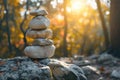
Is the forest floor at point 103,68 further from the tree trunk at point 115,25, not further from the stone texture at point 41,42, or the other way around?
the stone texture at point 41,42

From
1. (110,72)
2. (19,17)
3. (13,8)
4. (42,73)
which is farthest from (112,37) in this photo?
(19,17)

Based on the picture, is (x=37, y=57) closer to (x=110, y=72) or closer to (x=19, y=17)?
(x=110, y=72)

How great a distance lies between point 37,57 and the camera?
1009 centimetres

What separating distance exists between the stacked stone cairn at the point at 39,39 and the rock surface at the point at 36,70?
0.23 m

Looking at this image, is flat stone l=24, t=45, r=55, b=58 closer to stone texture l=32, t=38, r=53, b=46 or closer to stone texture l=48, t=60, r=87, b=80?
stone texture l=32, t=38, r=53, b=46

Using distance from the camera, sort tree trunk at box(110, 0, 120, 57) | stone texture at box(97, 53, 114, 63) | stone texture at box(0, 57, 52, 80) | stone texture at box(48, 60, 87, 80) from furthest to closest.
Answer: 1. tree trunk at box(110, 0, 120, 57)
2. stone texture at box(97, 53, 114, 63)
3. stone texture at box(48, 60, 87, 80)
4. stone texture at box(0, 57, 52, 80)

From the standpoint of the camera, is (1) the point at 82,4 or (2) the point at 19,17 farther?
(1) the point at 82,4

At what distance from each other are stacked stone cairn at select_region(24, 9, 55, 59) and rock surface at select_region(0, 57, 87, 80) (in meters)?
0.23

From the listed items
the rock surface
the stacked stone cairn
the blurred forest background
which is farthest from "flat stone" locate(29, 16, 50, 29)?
the blurred forest background

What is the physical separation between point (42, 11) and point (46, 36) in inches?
31.6

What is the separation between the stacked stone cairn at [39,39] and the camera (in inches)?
394

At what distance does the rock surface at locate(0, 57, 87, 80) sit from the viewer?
9086 mm

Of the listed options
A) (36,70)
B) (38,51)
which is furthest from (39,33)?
(36,70)

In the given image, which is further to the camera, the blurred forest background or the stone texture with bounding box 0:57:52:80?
the blurred forest background
